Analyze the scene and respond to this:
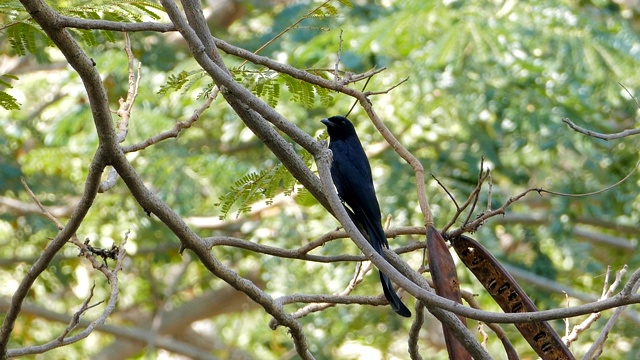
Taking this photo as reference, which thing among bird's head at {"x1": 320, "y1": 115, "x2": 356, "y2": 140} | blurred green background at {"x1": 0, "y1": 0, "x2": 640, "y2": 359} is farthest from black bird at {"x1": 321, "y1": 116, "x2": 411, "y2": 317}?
blurred green background at {"x1": 0, "y1": 0, "x2": 640, "y2": 359}

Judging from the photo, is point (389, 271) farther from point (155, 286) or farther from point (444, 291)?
point (155, 286)

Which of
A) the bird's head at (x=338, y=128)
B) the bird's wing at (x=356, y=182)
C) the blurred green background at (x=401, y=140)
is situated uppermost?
the blurred green background at (x=401, y=140)

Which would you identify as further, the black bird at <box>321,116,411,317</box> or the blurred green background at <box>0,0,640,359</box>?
the blurred green background at <box>0,0,640,359</box>

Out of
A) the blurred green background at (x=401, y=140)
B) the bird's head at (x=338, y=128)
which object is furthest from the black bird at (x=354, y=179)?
the blurred green background at (x=401, y=140)

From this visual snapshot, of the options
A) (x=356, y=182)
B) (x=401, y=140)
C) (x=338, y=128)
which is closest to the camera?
(x=356, y=182)

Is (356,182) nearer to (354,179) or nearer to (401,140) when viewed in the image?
(354,179)

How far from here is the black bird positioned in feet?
12.1

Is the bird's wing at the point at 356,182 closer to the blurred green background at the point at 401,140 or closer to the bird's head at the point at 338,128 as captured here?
the bird's head at the point at 338,128

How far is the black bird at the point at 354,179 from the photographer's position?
12.1 feet

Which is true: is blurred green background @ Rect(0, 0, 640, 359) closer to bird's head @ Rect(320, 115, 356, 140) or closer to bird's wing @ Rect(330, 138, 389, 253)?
bird's head @ Rect(320, 115, 356, 140)

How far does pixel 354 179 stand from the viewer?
426 centimetres

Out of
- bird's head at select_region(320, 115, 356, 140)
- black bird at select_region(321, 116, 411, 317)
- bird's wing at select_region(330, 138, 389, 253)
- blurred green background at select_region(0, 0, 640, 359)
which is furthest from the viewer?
blurred green background at select_region(0, 0, 640, 359)

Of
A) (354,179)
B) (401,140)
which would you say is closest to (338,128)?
(354,179)

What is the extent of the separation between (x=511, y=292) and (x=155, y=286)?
343 inches
